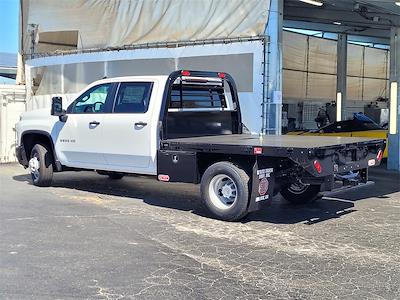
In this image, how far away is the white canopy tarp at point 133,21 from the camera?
496 inches

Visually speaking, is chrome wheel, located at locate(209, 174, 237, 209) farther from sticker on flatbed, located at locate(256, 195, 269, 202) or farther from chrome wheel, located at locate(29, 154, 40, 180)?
chrome wheel, located at locate(29, 154, 40, 180)

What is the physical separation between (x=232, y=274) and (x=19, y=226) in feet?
10.6

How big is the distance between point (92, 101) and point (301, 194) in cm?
397

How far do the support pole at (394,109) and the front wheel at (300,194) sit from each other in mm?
6083

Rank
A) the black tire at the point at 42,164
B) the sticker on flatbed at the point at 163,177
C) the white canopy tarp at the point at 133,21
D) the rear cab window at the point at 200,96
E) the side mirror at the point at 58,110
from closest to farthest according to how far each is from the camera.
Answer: the sticker on flatbed at the point at 163,177 < the rear cab window at the point at 200,96 < the side mirror at the point at 58,110 < the black tire at the point at 42,164 < the white canopy tarp at the point at 133,21

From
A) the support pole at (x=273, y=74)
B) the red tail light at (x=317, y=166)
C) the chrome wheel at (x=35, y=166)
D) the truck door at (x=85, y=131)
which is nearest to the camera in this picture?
the red tail light at (x=317, y=166)

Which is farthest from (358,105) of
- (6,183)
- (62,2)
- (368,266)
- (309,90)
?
(368,266)

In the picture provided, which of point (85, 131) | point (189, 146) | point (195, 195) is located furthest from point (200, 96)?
point (85, 131)

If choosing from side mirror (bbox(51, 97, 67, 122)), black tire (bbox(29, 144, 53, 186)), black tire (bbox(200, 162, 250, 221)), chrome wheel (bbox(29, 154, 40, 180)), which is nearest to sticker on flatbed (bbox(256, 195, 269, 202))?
black tire (bbox(200, 162, 250, 221))

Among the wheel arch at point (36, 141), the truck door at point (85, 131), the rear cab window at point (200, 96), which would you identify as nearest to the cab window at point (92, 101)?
the truck door at point (85, 131)

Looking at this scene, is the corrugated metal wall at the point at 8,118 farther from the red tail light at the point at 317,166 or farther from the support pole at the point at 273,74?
the red tail light at the point at 317,166

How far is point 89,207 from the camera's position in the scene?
845 centimetres

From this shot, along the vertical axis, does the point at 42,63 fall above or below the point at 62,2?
below

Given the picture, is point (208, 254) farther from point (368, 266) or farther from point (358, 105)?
point (358, 105)
